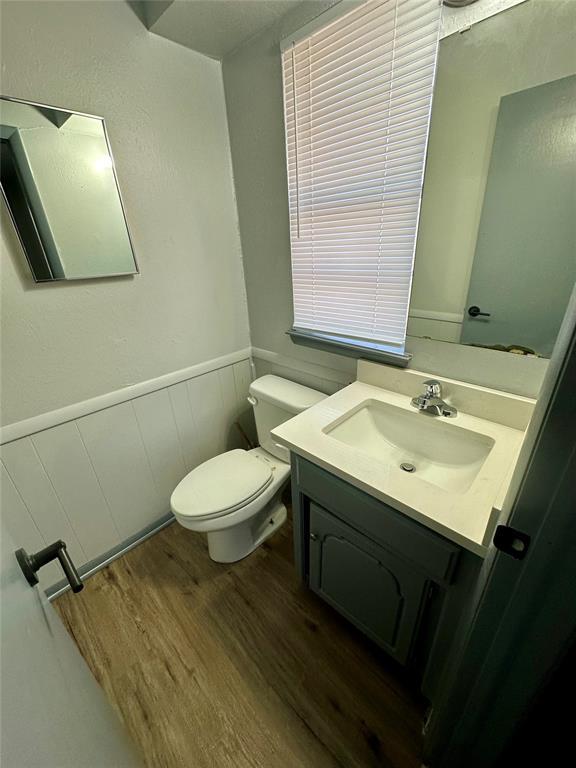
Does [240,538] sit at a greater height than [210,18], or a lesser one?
lesser

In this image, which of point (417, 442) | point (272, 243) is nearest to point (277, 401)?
point (417, 442)

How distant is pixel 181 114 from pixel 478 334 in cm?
143

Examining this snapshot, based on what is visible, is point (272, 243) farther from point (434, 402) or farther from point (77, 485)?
point (77, 485)

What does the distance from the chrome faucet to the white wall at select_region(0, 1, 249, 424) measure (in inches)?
42.0

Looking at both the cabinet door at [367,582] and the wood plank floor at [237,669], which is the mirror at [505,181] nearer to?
the cabinet door at [367,582]

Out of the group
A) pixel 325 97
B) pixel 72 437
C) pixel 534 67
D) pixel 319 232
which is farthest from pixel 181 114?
pixel 72 437

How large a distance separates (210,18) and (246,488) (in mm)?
1746

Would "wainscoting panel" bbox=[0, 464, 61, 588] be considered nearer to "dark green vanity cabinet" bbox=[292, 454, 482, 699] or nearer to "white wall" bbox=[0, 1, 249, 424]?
"white wall" bbox=[0, 1, 249, 424]

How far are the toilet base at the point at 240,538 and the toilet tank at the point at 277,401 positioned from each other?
0.33 meters

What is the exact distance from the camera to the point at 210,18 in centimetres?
108

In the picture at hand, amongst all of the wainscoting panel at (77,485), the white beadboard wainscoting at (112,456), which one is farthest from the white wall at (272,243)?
the wainscoting panel at (77,485)

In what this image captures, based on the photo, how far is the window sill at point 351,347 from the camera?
46.4 inches

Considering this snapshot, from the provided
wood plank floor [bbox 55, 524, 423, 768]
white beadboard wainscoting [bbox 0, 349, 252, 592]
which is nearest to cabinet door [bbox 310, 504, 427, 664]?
wood plank floor [bbox 55, 524, 423, 768]

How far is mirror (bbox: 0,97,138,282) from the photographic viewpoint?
962 millimetres
